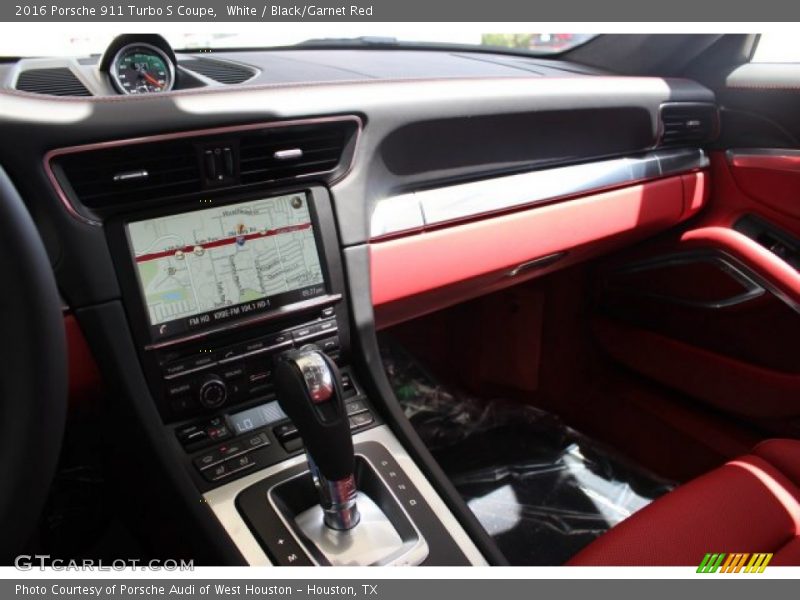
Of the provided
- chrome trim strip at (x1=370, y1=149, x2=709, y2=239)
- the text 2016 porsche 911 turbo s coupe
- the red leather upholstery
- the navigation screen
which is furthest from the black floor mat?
the navigation screen

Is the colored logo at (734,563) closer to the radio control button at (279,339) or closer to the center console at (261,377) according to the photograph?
the center console at (261,377)

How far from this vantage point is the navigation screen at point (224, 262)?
2.80 feet

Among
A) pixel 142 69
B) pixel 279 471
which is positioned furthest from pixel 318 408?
pixel 142 69

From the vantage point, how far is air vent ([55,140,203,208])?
0.79 metres

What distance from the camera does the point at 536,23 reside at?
1121 millimetres

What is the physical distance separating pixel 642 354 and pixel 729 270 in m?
0.30

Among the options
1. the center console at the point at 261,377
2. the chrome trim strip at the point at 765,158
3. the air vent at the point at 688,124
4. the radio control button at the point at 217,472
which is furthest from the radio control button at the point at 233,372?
the chrome trim strip at the point at 765,158

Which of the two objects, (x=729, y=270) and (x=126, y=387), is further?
(x=729, y=270)

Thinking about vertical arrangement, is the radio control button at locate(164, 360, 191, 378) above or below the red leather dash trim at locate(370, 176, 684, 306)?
below

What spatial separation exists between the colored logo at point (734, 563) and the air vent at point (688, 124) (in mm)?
869

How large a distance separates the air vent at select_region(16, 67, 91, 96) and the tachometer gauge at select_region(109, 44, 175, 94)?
0.19 feet

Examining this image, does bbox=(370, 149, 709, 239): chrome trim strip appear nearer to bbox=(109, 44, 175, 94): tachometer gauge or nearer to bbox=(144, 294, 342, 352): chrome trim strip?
bbox=(144, 294, 342, 352): chrome trim strip

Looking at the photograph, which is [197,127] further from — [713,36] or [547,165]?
[713,36]

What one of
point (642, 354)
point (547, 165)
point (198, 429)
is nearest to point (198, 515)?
point (198, 429)
